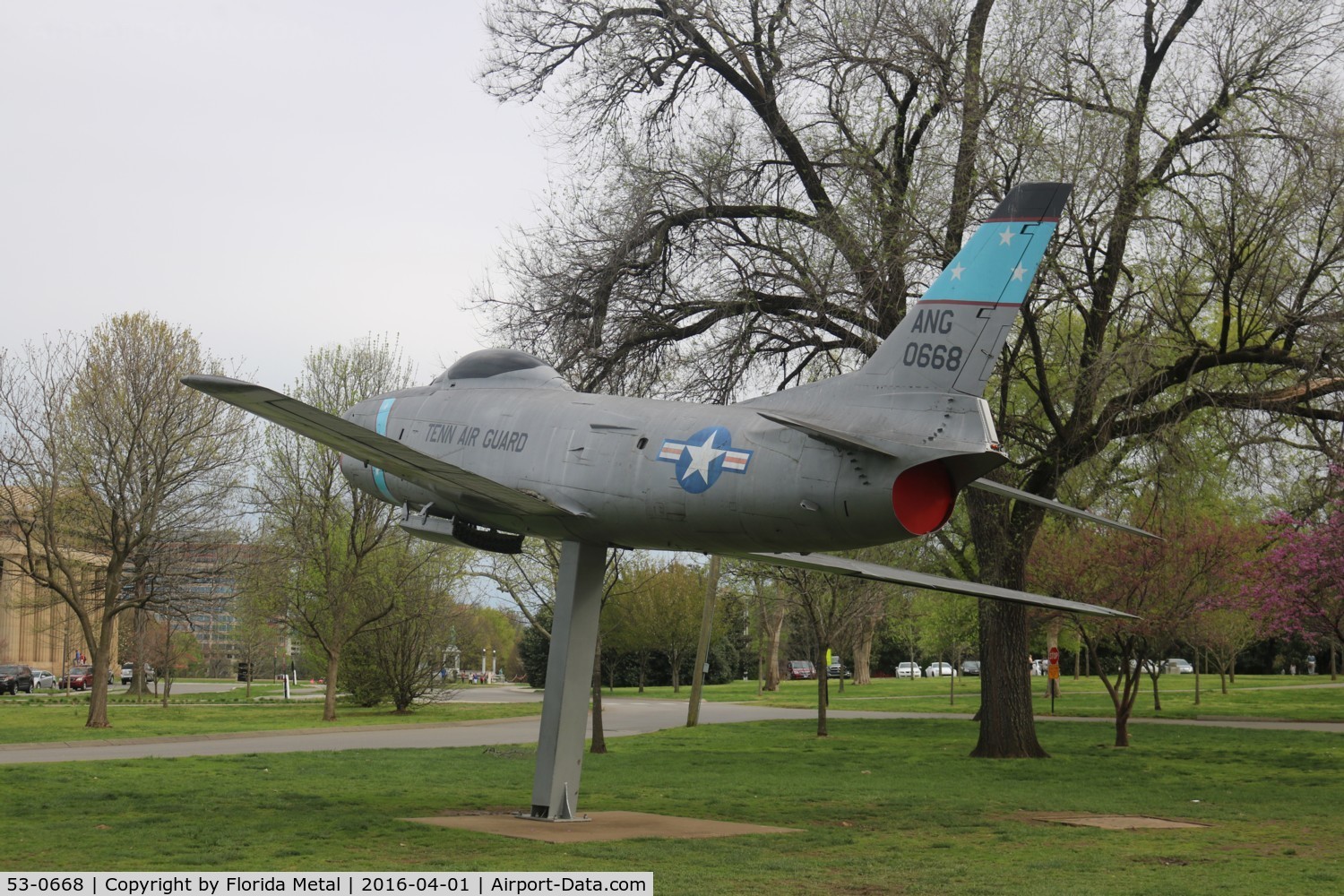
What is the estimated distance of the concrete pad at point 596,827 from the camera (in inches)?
483

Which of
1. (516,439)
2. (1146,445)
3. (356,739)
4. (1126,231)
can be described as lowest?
(356,739)

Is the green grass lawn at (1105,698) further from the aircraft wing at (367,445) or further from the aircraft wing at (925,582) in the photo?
the aircraft wing at (367,445)

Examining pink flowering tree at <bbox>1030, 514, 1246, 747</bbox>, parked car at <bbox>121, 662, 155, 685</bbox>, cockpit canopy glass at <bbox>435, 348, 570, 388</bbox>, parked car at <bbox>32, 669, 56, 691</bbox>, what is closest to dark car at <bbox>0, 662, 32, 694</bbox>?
parked car at <bbox>32, 669, 56, 691</bbox>

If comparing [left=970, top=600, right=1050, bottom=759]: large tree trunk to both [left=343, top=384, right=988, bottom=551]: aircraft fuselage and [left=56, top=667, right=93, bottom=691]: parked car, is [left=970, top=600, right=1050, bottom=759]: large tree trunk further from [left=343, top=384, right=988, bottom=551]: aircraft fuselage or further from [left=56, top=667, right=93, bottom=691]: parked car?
[left=56, top=667, right=93, bottom=691]: parked car

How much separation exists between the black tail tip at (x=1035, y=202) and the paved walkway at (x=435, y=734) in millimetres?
17886

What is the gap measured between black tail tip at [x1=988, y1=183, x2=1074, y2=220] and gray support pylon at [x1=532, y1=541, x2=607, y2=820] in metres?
5.41

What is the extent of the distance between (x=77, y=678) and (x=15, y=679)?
24.8 feet

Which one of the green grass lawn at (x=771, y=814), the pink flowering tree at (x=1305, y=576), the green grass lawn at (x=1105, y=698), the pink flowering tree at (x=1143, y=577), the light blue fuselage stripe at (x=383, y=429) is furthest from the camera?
the green grass lawn at (x=1105, y=698)

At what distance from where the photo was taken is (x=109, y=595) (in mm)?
31297

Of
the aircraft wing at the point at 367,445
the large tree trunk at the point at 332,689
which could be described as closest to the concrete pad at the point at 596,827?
the aircraft wing at the point at 367,445

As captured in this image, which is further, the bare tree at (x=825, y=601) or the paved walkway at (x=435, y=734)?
the bare tree at (x=825, y=601)

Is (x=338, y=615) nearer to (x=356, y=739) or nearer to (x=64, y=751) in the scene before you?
(x=356, y=739)

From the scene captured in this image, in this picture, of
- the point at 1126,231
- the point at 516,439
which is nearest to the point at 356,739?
the point at 516,439

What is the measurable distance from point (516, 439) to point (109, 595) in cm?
2252
